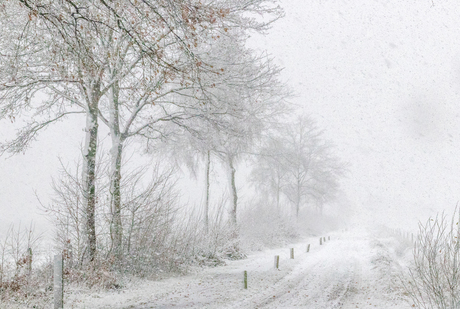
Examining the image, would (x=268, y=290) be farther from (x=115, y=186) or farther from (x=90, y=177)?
(x=90, y=177)

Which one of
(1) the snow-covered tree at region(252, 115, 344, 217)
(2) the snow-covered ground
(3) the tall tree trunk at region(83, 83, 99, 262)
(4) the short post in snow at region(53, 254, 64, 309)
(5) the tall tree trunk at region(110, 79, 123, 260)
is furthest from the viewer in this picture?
(1) the snow-covered tree at region(252, 115, 344, 217)

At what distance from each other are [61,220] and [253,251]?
11649 millimetres

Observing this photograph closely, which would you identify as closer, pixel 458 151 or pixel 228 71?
pixel 228 71

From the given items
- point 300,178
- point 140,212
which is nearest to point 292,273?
point 140,212

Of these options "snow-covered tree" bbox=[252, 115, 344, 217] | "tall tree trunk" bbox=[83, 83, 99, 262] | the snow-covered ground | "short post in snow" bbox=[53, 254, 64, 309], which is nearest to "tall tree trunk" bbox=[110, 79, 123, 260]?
"tall tree trunk" bbox=[83, 83, 99, 262]

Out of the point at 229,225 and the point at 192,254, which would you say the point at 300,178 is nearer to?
the point at 229,225

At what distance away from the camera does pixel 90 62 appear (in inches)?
231

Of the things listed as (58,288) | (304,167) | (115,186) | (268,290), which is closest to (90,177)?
(115,186)

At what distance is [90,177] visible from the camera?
857 centimetres

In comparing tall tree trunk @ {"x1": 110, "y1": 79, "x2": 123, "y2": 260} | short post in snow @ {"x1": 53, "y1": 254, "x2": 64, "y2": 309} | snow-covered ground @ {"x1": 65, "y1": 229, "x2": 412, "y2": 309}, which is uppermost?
tall tree trunk @ {"x1": 110, "y1": 79, "x2": 123, "y2": 260}

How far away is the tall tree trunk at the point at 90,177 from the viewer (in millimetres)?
8430

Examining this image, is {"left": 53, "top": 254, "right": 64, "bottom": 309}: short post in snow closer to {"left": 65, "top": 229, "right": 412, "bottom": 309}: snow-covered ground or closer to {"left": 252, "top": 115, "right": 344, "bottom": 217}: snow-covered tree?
{"left": 65, "top": 229, "right": 412, "bottom": 309}: snow-covered ground

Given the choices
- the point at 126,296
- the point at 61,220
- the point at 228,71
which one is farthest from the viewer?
the point at 228,71

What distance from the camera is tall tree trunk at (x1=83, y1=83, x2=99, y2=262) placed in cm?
843
